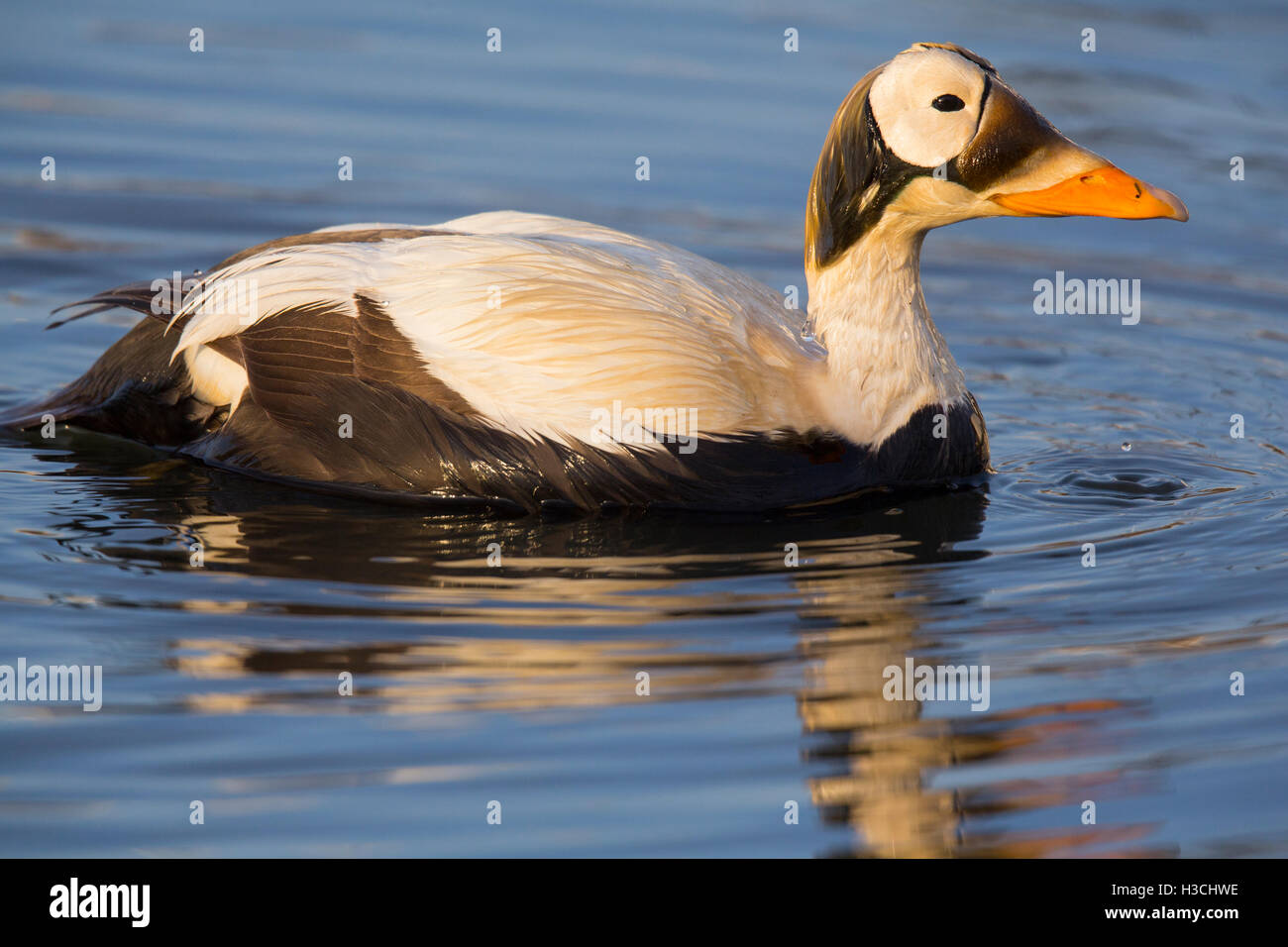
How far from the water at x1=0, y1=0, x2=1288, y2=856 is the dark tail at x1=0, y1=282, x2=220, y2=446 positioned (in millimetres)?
120

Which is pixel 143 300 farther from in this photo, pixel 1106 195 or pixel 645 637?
pixel 1106 195

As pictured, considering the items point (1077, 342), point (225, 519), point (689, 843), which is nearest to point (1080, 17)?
point (1077, 342)

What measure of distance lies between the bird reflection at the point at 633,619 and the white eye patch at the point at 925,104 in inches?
49.2

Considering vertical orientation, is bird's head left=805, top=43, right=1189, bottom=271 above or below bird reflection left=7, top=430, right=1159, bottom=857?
above

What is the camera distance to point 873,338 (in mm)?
6695

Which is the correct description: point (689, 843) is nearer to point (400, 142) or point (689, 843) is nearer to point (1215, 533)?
point (1215, 533)

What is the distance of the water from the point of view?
4621 millimetres

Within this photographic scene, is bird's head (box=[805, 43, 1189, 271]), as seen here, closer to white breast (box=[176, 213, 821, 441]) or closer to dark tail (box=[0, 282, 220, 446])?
white breast (box=[176, 213, 821, 441])

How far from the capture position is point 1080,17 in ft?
42.9

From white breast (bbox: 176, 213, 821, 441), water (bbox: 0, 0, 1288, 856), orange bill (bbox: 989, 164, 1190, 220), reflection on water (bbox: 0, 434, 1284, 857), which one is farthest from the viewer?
orange bill (bbox: 989, 164, 1190, 220)

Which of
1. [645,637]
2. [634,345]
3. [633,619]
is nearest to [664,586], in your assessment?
[633,619]

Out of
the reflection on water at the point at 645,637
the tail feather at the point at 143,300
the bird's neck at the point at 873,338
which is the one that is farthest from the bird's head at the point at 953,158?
the tail feather at the point at 143,300

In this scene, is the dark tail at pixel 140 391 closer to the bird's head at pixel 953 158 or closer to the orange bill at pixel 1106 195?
the bird's head at pixel 953 158

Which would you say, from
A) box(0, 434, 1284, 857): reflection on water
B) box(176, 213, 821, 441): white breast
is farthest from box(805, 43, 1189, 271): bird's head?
box(0, 434, 1284, 857): reflection on water
